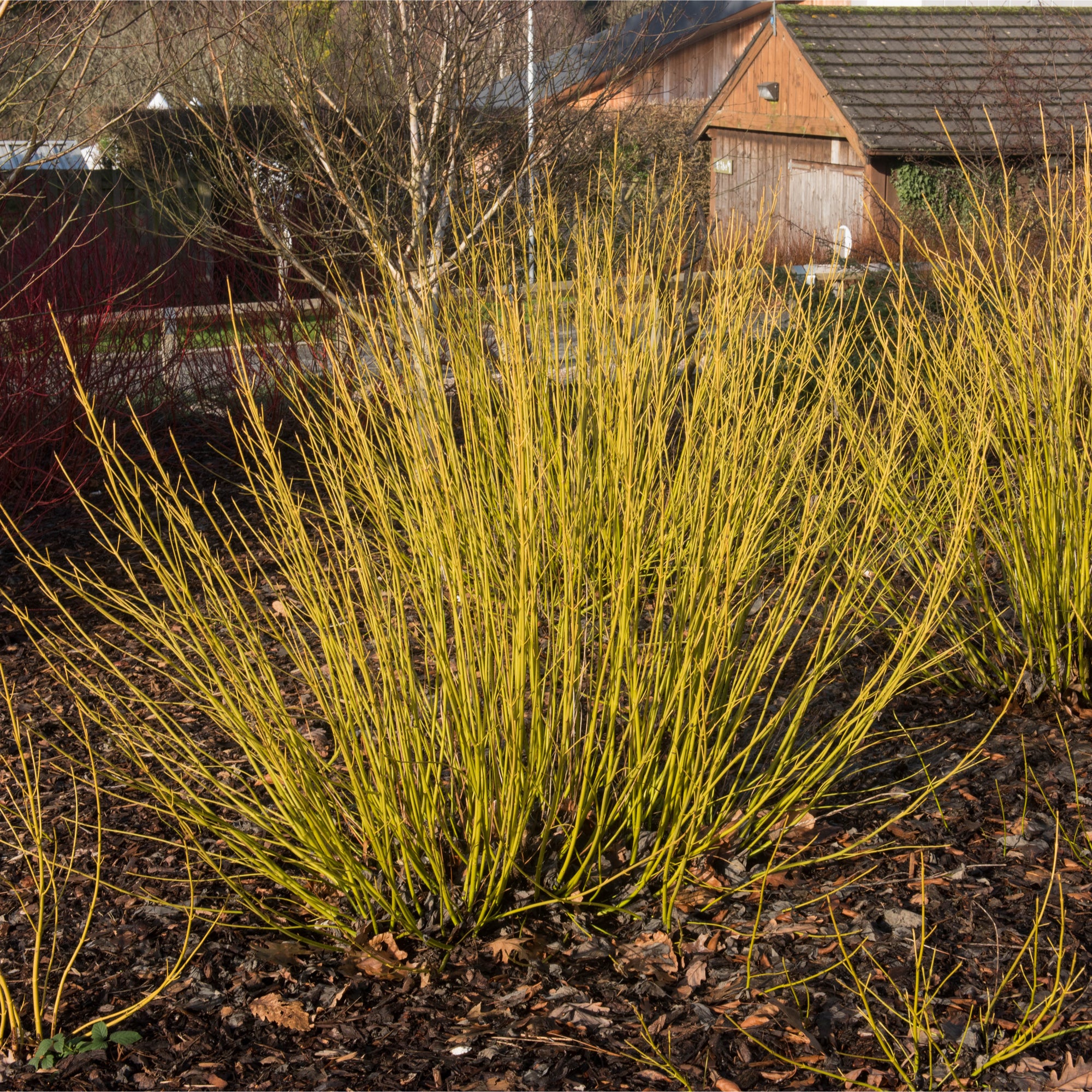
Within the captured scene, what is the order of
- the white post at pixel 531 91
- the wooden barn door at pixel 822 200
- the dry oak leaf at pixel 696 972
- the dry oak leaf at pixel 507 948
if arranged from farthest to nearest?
the wooden barn door at pixel 822 200, the white post at pixel 531 91, the dry oak leaf at pixel 507 948, the dry oak leaf at pixel 696 972

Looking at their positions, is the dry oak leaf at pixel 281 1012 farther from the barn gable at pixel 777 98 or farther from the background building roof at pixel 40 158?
the barn gable at pixel 777 98

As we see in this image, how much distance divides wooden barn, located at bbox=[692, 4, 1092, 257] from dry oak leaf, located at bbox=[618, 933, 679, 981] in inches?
446

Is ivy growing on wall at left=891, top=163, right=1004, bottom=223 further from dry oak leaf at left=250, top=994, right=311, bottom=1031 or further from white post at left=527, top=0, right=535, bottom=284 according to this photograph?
dry oak leaf at left=250, top=994, right=311, bottom=1031

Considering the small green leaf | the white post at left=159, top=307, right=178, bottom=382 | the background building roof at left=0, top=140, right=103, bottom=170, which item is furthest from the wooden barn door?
the small green leaf

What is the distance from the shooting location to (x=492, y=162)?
19.5ft

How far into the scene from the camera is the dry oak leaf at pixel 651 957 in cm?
214

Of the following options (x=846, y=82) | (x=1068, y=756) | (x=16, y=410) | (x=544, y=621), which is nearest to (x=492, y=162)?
(x=16, y=410)

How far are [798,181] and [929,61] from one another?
2.41 meters

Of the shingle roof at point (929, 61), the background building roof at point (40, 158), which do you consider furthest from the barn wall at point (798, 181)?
the background building roof at point (40, 158)

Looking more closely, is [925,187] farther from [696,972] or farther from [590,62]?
[696,972]

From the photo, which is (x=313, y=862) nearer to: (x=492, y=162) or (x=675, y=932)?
(x=675, y=932)

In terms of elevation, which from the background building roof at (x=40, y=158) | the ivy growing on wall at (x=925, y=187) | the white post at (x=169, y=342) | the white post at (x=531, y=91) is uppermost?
the ivy growing on wall at (x=925, y=187)

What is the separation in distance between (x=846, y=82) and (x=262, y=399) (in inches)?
462

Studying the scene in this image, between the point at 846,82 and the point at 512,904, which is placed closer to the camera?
the point at 512,904
